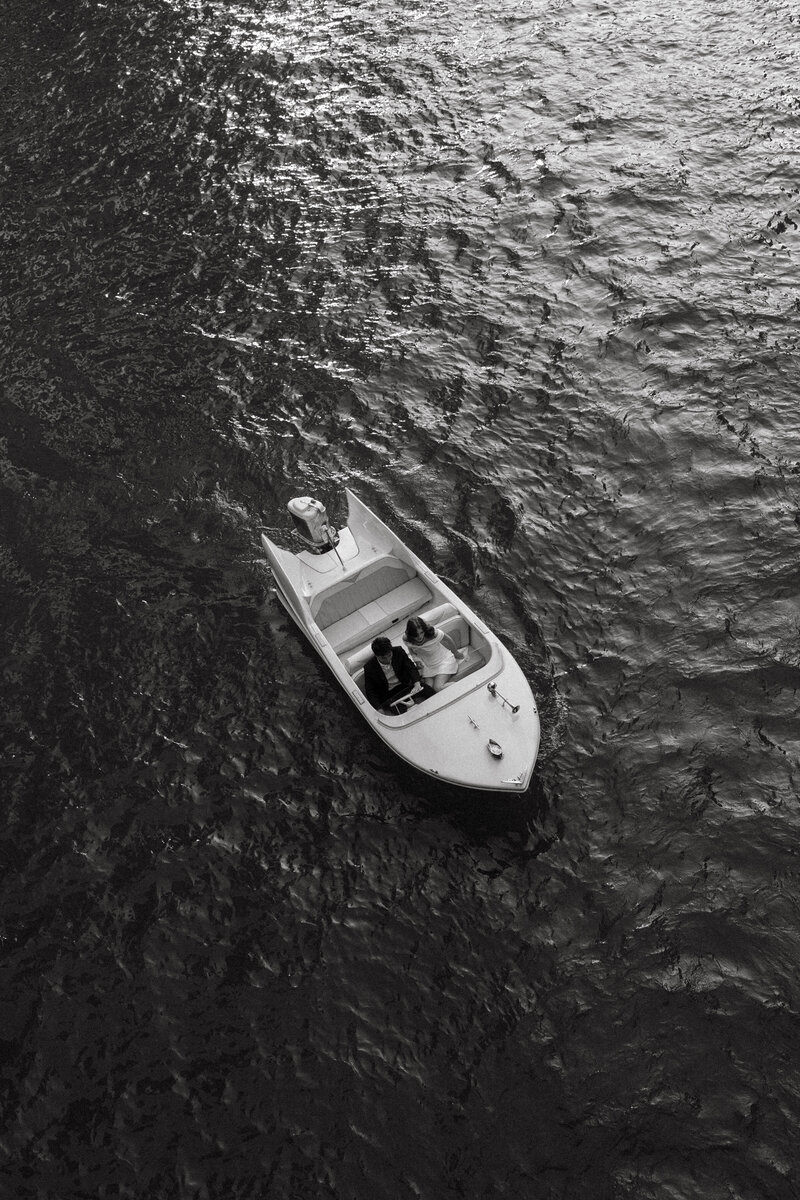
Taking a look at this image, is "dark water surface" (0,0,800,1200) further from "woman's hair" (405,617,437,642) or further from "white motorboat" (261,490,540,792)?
"woman's hair" (405,617,437,642)

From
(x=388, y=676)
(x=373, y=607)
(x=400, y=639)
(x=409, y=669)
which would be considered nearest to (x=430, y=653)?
(x=409, y=669)

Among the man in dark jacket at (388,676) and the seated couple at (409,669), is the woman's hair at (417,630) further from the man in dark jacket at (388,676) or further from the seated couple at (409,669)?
the man in dark jacket at (388,676)

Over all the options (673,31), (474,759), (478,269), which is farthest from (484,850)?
(673,31)

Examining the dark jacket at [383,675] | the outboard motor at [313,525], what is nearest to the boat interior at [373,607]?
the outboard motor at [313,525]

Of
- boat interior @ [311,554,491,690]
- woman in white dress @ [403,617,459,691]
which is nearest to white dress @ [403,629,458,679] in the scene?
woman in white dress @ [403,617,459,691]

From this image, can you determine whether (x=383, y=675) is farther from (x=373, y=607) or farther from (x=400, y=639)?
(x=373, y=607)

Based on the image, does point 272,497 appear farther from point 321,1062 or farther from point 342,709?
point 321,1062

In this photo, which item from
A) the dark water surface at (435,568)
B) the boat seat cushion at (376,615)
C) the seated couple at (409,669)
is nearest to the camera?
the dark water surface at (435,568)
